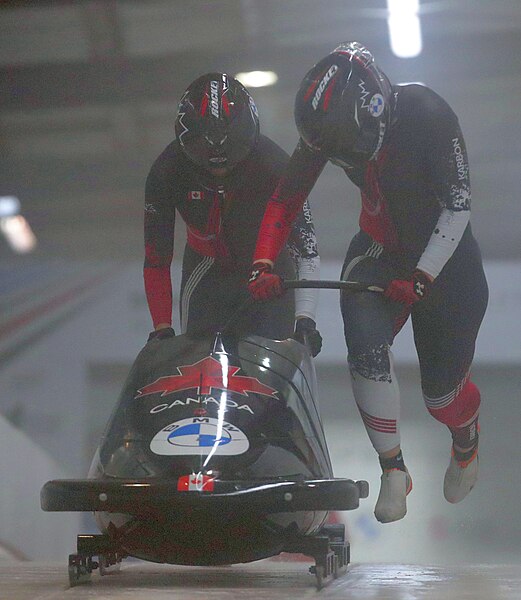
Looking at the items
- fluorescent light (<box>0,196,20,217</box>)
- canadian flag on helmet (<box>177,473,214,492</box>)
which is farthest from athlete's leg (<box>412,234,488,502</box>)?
fluorescent light (<box>0,196,20,217</box>)

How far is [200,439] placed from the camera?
8.43 feet

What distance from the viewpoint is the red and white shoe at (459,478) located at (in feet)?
13.1

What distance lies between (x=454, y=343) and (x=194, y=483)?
150 cm

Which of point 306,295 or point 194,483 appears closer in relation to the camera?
point 194,483

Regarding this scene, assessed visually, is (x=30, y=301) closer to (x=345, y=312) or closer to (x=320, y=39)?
(x=320, y=39)

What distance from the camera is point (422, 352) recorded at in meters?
3.69

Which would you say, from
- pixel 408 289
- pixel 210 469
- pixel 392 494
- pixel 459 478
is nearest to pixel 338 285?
pixel 408 289

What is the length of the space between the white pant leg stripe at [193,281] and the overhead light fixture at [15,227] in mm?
1669

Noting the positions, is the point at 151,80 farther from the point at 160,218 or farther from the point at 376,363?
the point at 376,363

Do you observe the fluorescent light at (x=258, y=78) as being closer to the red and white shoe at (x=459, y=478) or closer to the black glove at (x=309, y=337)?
the black glove at (x=309, y=337)

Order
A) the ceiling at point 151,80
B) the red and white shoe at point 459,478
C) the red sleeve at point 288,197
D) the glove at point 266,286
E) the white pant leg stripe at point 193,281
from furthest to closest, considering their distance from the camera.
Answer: the ceiling at point 151,80 < the red and white shoe at point 459,478 < the white pant leg stripe at point 193,281 < the red sleeve at point 288,197 < the glove at point 266,286

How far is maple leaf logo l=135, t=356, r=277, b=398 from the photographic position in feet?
8.93

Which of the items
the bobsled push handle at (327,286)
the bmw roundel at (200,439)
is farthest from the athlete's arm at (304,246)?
the bmw roundel at (200,439)

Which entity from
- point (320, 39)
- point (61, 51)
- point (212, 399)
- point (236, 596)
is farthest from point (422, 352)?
point (61, 51)
